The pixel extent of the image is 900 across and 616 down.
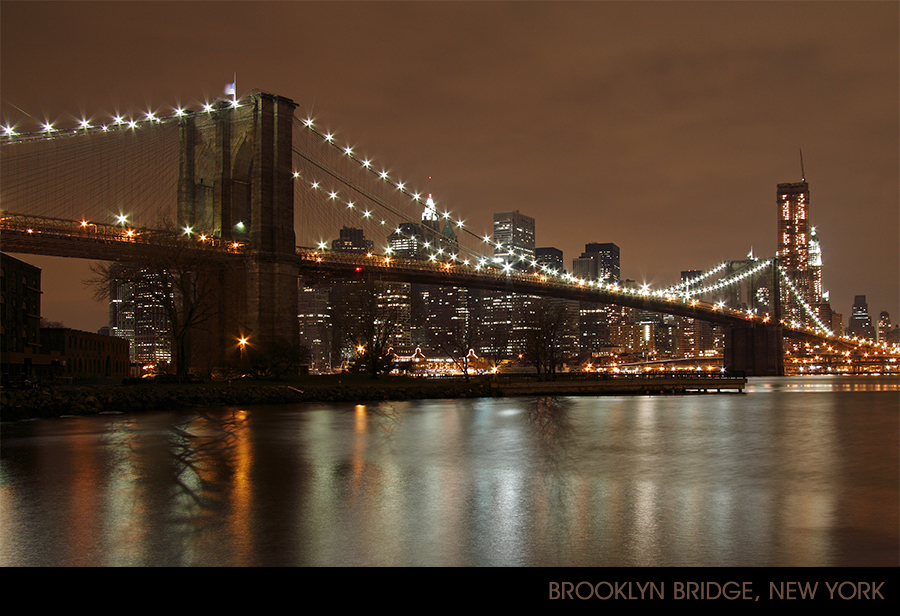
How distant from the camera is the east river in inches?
327

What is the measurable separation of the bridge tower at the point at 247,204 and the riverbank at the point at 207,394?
5859 mm

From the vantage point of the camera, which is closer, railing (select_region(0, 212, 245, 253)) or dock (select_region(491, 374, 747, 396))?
railing (select_region(0, 212, 245, 253))

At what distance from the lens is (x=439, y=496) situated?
1170 centimetres

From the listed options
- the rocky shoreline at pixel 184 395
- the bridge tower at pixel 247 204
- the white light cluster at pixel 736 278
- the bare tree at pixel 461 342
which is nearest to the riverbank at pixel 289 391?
the rocky shoreline at pixel 184 395

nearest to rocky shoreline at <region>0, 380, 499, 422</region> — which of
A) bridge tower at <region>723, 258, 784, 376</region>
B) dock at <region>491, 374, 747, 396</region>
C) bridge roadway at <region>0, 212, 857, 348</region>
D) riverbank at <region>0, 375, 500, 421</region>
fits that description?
riverbank at <region>0, 375, 500, 421</region>

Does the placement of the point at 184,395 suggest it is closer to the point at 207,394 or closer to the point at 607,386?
the point at 207,394

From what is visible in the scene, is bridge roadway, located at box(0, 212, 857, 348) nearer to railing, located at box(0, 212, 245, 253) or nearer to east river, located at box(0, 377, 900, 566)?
railing, located at box(0, 212, 245, 253)

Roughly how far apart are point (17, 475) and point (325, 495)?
235 inches

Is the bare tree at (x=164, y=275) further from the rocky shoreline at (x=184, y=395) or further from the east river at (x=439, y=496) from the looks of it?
the east river at (x=439, y=496)

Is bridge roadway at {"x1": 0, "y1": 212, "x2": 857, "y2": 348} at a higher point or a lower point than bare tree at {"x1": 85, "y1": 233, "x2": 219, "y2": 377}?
higher

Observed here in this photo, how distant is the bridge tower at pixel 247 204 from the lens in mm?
47188

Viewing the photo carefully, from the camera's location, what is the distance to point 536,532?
9.12m

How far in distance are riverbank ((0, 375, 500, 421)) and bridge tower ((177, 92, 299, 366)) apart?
5.86m
